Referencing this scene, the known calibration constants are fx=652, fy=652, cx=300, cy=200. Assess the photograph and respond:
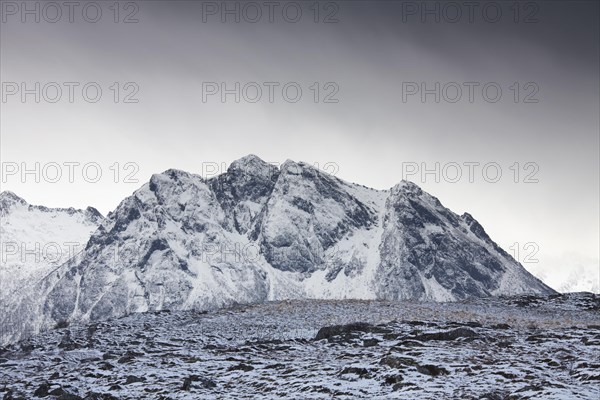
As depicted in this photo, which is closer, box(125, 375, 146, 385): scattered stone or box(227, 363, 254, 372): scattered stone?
box(125, 375, 146, 385): scattered stone

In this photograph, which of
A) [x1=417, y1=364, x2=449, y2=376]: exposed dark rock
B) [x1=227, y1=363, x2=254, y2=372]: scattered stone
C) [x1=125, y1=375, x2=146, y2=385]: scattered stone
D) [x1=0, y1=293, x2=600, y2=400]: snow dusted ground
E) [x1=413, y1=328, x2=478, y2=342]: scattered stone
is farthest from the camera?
[x1=413, y1=328, x2=478, y2=342]: scattered stone

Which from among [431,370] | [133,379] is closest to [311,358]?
[431,370]

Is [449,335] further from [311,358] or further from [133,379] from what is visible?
[133,379]

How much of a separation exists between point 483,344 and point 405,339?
371 cm

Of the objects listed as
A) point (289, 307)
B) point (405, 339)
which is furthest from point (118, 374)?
point (289, 307)

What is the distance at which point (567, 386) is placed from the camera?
21453mm

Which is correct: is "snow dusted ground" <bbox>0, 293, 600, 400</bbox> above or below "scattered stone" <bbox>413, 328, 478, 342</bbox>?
below

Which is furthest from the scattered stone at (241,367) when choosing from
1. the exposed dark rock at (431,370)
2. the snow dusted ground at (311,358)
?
the exposed dark rock at (431,370)

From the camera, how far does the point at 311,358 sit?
2880 centimetres

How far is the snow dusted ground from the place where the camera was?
75.3 feet

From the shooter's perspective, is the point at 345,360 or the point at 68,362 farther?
the point at 68,362

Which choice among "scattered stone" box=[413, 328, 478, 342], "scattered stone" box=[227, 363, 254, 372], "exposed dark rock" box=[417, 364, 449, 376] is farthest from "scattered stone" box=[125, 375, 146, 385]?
"scattered stone" box=[413, 328, 478, 342]

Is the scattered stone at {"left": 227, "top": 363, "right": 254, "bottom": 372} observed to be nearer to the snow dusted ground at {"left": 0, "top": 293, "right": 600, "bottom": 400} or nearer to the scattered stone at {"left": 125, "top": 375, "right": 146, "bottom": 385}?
the snow dusted ground at {"left": 0, "top": 293, "right": 600, "bottom": 400}

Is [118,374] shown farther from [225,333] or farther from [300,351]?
[225,333]
